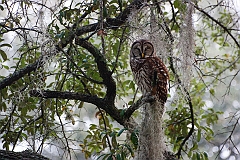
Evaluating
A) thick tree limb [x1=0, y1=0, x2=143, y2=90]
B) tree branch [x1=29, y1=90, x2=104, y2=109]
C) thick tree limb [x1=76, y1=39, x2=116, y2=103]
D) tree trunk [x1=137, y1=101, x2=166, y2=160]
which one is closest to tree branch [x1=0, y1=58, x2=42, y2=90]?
thick tree limb [x1=0, y1=0, x2=143, y2=90]

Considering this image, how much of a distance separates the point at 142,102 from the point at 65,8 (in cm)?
71

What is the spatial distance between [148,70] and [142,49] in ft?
0.36

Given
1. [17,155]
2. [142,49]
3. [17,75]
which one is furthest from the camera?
[17,75]

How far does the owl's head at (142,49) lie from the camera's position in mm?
1966

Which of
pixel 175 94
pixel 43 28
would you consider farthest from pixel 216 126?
pixel 43 28

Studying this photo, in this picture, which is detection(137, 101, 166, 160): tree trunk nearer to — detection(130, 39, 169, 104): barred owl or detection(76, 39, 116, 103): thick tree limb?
detection(130, 39, 169, 104): barred owl

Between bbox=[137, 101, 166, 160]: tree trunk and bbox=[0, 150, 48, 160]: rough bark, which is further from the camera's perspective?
bbox=[137, 101, 166, 160]: tree trunk

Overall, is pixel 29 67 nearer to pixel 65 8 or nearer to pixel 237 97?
pixel 65 8

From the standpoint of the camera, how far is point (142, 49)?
1968 millimetres

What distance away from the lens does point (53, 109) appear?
2.43 metres

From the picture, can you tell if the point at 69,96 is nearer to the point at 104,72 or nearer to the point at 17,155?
the point at 104,72

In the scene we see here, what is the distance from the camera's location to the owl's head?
197 cm

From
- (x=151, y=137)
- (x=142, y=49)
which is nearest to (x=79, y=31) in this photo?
(x=142, y=49)

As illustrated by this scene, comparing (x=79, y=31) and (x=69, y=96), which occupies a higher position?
(x=79, y=31)
